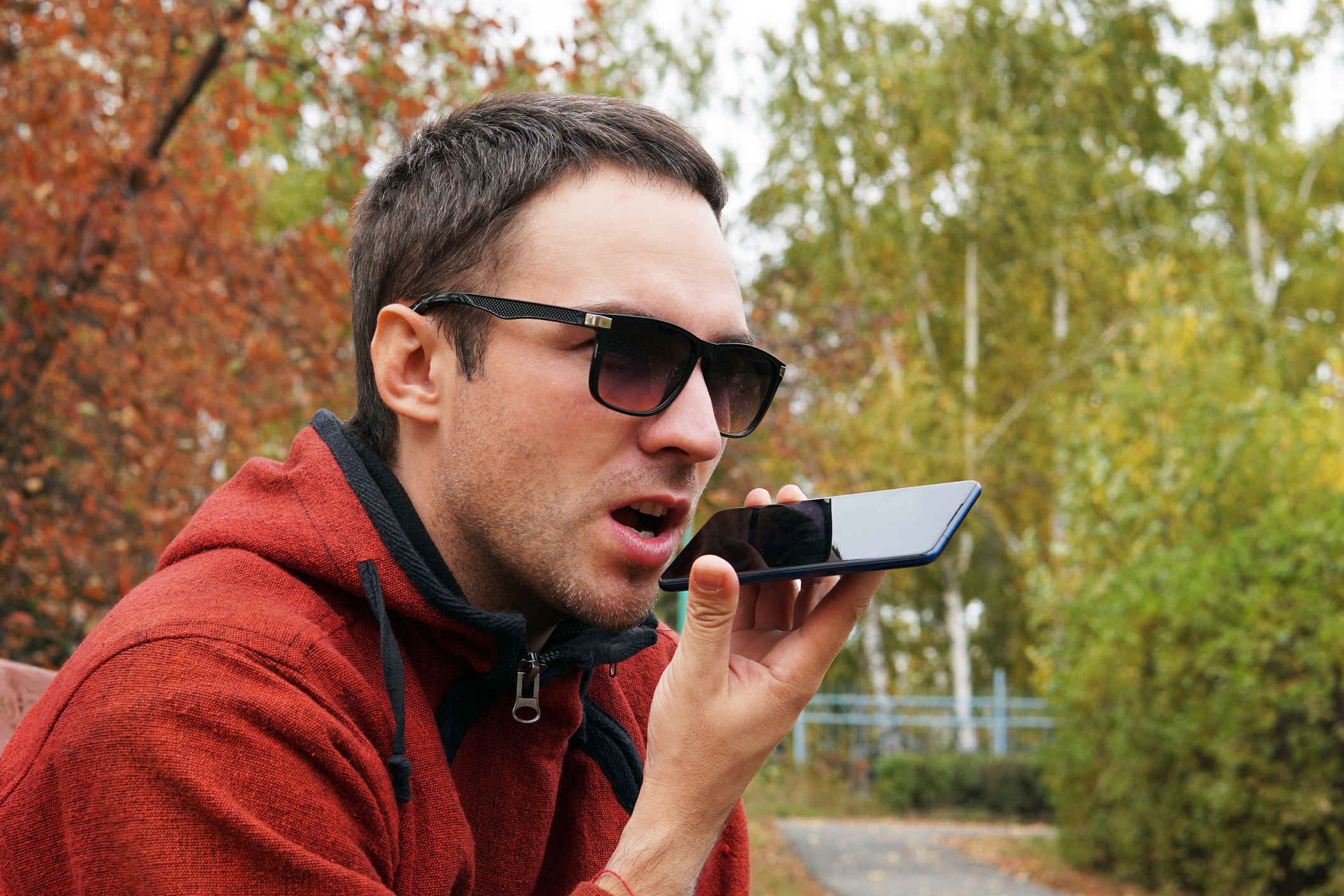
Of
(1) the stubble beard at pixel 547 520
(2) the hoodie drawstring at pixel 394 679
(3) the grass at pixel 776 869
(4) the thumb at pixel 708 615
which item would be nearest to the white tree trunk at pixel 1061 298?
(3) the grass at pixel 776 869

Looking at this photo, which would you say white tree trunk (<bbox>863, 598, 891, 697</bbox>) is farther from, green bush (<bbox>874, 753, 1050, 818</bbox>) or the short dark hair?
the short dark hair

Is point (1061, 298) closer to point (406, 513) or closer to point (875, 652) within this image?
point (875, 652)

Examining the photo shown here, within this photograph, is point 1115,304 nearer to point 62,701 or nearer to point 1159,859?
point 1159,859

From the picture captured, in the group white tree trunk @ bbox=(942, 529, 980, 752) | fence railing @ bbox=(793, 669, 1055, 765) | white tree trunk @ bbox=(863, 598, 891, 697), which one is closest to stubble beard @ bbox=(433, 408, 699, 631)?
white tree trunk @ bbox=(863, 598, 891, 697)

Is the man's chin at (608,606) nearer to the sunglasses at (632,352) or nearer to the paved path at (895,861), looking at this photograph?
the sunglasses at (632,352)

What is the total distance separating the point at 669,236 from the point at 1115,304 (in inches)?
844

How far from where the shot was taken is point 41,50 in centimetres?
677

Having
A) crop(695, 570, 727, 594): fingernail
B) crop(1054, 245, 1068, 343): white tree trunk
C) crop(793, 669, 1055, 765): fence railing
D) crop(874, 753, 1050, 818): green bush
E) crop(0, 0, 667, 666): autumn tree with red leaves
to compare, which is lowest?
crop(874, 753, 1050, 818): green bush

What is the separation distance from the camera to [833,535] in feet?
5.33

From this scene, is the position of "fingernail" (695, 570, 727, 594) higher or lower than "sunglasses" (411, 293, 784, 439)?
lower

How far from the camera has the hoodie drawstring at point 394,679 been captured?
1.36 metres

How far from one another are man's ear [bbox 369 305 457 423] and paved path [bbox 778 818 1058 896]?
903 centimetres

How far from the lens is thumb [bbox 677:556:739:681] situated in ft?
4.49

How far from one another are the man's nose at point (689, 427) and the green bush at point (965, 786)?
55.1 feet
